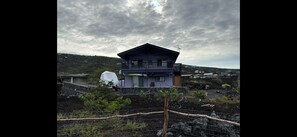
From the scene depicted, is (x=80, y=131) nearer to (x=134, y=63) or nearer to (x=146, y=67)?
(x=146, y=67)

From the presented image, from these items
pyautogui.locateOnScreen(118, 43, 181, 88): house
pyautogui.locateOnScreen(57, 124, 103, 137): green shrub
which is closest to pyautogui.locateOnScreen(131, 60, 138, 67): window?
pyautogui.locateOnScreen(118, 43, 181, 88): house

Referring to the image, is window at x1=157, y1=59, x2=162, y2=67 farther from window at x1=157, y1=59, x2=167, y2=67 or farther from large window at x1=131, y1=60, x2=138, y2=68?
large window at x1=131, y1=60, x2=138, y2=68

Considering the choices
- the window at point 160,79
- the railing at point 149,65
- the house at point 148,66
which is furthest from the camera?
the window at point 160,79

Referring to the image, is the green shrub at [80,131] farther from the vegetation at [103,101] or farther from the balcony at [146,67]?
the balcony at [146,67]

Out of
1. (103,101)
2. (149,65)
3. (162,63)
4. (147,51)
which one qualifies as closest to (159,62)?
(162,63)

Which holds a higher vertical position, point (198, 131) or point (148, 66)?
point (148, 66)

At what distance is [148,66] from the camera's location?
16.3 meters

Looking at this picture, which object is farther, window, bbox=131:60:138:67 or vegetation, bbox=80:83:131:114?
window, bbox=131:60:138:67

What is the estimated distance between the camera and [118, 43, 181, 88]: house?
1582 centimetres

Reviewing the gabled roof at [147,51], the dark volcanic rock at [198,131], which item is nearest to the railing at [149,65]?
the gabled roof at [147,51]

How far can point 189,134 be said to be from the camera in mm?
4281

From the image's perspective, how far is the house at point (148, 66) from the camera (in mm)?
15820

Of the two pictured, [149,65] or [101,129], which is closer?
[101,129]
